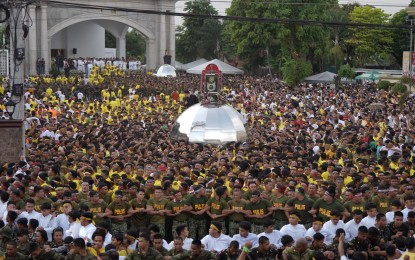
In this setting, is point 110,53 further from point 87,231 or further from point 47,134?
point 87,231

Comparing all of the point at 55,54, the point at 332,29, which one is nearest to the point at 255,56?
the point at 332,29

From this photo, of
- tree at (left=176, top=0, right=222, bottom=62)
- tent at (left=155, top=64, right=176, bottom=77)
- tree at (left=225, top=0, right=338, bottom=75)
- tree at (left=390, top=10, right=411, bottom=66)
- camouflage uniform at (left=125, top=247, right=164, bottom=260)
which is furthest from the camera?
tree at (left=390, top=10, right=411, bottom=66)

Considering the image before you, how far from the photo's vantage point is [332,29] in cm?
7000

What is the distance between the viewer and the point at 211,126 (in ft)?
74.3

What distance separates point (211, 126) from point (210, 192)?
7763 mm

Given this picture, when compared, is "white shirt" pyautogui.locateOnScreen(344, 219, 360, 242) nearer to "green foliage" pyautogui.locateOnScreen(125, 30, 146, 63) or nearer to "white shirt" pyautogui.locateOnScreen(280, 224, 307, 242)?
"white shirt" pyautogui.locateOnScreen(280, 224, 307, 242)

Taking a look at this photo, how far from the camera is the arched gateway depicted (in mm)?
52000

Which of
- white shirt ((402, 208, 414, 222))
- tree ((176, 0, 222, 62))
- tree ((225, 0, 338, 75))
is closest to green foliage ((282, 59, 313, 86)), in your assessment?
tree ((225, 0, 338, 75))

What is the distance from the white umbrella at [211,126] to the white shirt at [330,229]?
966 cm

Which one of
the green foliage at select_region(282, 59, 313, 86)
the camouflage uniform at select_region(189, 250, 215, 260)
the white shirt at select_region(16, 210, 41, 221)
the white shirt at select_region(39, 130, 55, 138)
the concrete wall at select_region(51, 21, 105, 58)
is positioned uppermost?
the concrete wall at select_region(51, 21, 105, 58)

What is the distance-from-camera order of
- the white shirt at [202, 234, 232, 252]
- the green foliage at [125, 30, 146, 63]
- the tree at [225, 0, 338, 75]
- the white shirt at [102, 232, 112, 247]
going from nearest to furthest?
the white shirt at [102, 232, 112, 247] < the white shirt at [202, 234, 232, 252] < the tree at [225, 0, 338, 75] < the green foliage at [125, 30, 146, 63]

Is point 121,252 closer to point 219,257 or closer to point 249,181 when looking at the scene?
point 219,257

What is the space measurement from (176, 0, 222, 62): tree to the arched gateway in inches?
381

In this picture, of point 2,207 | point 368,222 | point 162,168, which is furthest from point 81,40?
point 368,222
